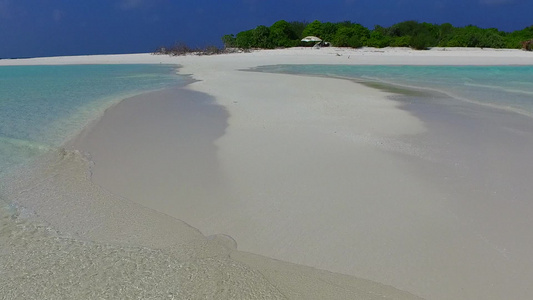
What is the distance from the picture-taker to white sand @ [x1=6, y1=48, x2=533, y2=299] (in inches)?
105

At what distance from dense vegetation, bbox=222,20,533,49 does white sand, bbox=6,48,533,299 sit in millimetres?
31949

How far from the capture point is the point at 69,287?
2.45m

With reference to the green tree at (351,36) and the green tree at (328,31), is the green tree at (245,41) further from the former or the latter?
the green tree at (351,36)

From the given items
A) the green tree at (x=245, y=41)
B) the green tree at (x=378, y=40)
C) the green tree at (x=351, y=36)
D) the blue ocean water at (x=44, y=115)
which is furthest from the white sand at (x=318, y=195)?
the green tree at (x=245, y=41)

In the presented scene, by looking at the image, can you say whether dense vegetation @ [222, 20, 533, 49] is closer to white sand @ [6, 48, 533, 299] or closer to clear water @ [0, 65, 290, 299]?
white sand @ [6, 48, 533, 299]

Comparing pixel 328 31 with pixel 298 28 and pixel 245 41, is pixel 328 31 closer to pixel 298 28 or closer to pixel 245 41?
pixel 298 28

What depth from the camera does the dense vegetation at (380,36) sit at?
35.3 m

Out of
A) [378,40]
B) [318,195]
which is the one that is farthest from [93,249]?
[378,40]

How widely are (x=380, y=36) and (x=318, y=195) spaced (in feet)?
125

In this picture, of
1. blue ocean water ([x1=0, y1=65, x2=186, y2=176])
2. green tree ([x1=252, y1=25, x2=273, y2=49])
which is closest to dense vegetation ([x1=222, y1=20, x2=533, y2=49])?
green tree ([x1=252, y1=25, x2=273, y2=49])

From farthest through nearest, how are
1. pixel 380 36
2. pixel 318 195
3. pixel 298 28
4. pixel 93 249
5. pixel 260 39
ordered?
pixel 298 28, pixel 260 39, pixel 380 36, pixel 318 195, pixel 93 249

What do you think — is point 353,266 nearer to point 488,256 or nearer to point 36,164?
point 488,256

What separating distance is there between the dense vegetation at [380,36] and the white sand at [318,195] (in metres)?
31.9

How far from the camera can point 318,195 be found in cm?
377
